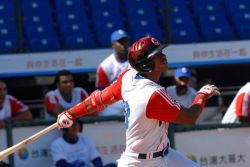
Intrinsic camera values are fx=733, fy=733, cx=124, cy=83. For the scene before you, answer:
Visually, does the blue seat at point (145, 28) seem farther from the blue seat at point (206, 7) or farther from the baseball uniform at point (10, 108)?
the baseball uniform at point (10, 108)

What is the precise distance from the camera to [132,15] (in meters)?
10.5

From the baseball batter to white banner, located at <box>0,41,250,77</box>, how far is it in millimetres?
4457

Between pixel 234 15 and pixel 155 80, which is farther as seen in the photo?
pixel 234 15

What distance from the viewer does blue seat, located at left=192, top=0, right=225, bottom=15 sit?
10641 millimetres

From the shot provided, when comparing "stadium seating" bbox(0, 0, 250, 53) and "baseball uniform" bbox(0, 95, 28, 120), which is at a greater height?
"stadium seating" bbox(0, 0, 250, 53)

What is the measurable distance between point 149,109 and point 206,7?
20.0 feet

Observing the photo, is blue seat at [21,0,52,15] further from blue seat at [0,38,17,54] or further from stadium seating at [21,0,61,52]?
blue seat at [0,38,17,54]

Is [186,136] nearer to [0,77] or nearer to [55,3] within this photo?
[0,77]

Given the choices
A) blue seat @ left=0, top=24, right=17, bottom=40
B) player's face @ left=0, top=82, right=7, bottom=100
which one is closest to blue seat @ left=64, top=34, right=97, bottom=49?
blue seat @ left=0, top=24, right=17, bottom=40

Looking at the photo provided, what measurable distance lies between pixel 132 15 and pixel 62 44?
3.72 feet

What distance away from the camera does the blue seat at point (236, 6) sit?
1070 centimetres

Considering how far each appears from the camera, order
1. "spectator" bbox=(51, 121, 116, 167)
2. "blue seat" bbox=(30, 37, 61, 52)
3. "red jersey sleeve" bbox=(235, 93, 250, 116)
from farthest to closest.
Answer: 1. "blue seat" bbox=(30, 37, 61, 52)
2. "red jersey sleeve" bbox=(235, 93, 250, 116)
3. "spectator" bbox=(51, 121, 116, 167)

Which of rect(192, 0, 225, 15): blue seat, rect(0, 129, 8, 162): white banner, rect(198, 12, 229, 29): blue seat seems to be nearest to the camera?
rect(0, 129, 8, 162): white banner

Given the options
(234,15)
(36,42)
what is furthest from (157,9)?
(36,42)
